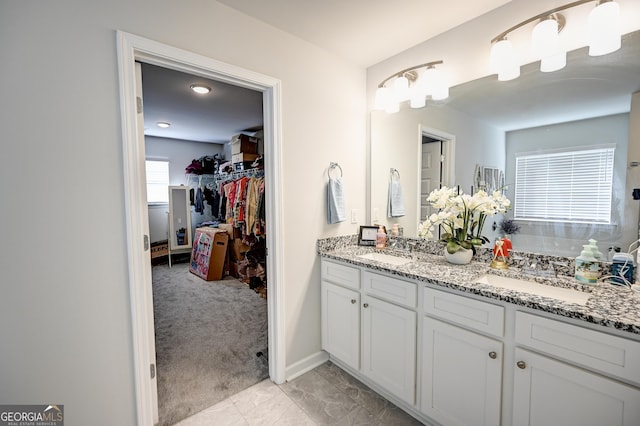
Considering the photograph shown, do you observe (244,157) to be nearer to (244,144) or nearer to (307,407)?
(244,144)

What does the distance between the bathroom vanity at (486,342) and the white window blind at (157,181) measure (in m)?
4.85

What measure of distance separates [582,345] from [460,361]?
511 millimetres

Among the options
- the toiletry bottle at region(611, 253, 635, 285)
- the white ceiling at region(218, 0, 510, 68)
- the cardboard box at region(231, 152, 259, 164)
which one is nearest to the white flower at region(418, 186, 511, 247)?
the toiletry bottle at region(611, 253, 635, 285)

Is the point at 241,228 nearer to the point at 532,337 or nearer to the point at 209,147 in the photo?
the point at 209,147

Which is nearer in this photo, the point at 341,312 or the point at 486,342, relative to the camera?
the point at 486,342

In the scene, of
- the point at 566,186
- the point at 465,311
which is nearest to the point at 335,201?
the point at 465,311

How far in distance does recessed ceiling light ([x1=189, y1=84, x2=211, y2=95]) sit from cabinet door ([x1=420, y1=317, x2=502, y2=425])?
9.60 feet

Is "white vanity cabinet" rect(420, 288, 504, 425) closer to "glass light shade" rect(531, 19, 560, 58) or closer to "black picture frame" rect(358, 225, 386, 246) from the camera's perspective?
"black picture frame" rect(358, 225, 386, 246)

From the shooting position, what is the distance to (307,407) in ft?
5.85

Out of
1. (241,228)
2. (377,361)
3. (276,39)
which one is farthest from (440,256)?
(241,228)

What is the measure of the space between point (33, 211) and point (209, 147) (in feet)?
17.3

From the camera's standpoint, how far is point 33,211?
1219 mm

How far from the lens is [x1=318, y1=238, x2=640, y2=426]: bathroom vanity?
1.02m

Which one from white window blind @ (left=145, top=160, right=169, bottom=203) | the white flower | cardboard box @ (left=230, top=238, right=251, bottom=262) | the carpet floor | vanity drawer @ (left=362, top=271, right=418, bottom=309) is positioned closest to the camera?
vanity drawer @ (left=362, top=271, right=418, bottom=309)
